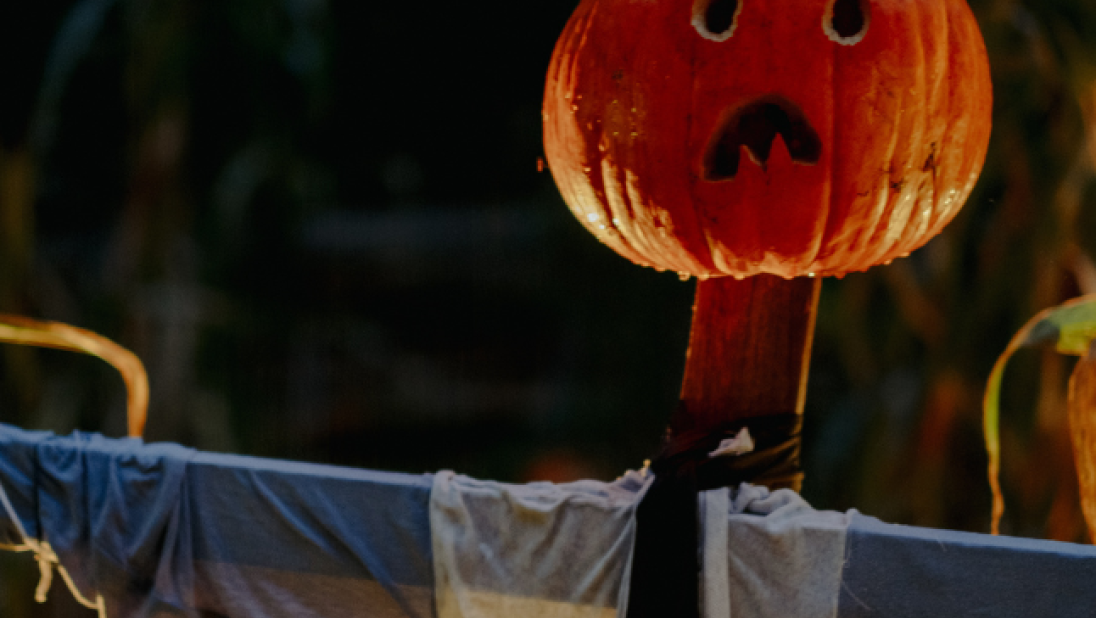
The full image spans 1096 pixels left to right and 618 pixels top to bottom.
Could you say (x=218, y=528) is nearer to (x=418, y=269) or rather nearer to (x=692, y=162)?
(x=692, y=162)

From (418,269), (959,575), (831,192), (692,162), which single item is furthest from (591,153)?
(418,269)

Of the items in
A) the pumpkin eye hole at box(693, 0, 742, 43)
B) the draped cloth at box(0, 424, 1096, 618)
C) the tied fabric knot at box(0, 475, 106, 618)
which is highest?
the pumpkin eye hole at box(693, 0, 742, 43)

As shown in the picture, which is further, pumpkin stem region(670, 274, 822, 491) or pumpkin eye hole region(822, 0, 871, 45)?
pumpkin stem region(670, 274, 822, 491)

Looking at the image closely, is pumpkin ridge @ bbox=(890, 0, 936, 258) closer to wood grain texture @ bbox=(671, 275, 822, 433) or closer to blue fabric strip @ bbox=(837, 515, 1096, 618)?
wood grain texture @ bbox=(671, 275, 822, 433)

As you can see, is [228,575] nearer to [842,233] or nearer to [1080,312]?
[842,233]

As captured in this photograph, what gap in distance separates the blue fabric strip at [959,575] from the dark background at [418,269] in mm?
1386

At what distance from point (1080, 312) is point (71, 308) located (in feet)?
8.08

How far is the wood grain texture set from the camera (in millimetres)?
829

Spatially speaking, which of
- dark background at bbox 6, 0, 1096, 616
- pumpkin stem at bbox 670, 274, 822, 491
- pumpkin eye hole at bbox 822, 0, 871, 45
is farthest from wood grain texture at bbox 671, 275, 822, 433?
dark background at bbox 6, 0, 1096, 616

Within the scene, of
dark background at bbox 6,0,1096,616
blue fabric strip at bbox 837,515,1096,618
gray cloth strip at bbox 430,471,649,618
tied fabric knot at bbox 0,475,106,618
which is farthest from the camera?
dark background at bbox 6,0,1096,616

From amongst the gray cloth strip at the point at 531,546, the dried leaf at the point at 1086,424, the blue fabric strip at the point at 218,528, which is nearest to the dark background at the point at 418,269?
the dried leaf at the point at 1086,424

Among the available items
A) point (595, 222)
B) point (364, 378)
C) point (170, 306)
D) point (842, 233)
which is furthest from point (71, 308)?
point (842, 233)

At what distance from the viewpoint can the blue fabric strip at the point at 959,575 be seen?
64 centimetres

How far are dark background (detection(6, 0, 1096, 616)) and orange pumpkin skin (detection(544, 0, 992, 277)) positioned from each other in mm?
1231
